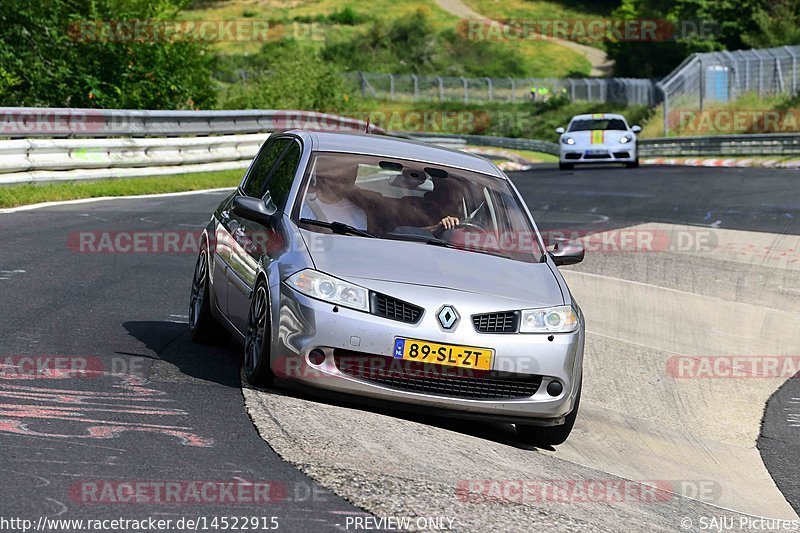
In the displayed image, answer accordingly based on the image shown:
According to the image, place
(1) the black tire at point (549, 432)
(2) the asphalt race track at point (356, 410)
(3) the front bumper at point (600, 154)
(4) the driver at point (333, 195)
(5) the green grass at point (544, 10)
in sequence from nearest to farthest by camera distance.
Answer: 1. (2) the asphalt race track at point (356, 410)
2. (1) the black tire at point (549, 432)
3. (4) the driver at point (333, 195)
4. (3) the front bumper at point (600, 154)
5. (5) the green grass at point (544, 10)

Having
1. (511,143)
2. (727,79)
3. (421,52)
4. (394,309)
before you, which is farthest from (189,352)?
(421,52)

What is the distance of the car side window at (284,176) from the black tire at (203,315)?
0.84 metres

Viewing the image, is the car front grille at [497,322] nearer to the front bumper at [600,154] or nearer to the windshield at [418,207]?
the windshield at [418,207]

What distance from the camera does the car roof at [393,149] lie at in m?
8.20

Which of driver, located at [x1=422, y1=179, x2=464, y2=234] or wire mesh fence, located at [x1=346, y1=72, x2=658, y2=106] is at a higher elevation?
driver, located at [x1=422, y1=179, x2=464, y2=234]

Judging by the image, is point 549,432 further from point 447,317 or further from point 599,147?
point 599,147

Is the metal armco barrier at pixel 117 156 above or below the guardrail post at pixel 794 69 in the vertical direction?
above

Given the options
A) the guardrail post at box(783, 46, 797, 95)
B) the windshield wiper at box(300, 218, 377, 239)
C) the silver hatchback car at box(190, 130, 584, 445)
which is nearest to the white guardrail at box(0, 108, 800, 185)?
the silver hatchback car at box(190, 130, 584, 445)

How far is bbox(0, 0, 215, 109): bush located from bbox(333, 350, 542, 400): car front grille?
19.6m

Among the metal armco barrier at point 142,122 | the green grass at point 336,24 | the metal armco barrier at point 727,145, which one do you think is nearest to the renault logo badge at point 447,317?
the metal armco barrier at point 142,122

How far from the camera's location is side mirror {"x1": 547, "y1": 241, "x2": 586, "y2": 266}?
806 cm

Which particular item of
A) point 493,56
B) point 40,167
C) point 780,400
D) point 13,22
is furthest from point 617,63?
point 780,400

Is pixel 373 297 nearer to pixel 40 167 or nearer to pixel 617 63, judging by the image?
pixel 40 167

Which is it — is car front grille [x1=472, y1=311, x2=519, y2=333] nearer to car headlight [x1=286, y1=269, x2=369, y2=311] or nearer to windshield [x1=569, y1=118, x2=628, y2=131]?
car headlight [x1=286, y1=269, x2=369, y2=311]
